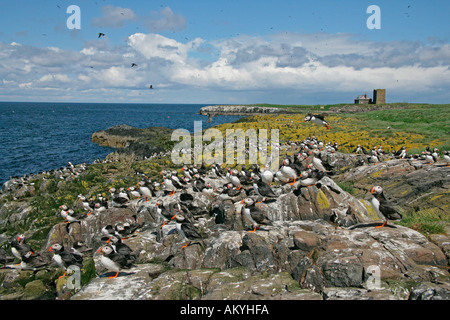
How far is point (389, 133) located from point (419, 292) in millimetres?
33763

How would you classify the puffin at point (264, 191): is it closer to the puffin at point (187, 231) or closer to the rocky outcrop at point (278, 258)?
the rocky outcrop at point (278, 258)

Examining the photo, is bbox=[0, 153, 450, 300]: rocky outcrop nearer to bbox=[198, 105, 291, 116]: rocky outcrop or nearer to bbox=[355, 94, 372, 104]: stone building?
bbox=[355, 94, 372, 104]: stone building

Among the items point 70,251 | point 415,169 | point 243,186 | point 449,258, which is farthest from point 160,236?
point 415,169

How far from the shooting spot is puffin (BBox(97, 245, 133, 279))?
10109mm

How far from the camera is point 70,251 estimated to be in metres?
12.5

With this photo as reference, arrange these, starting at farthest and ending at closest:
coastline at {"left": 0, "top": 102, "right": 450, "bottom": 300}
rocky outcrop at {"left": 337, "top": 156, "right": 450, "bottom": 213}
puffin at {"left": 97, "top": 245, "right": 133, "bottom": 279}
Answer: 1. rocky outcrop at {"left": 337, "top": 156, "right": 450, "bottom": 213}
2. puffin at {"left": 97, "top": 245, "right": 133, "bottom": 279}
3. coastline at {"left": 0, "top": 102, "right": 450, "bottom": 300}

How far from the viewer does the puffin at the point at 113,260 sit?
10.1m

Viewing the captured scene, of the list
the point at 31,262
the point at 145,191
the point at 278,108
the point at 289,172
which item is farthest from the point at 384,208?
the point at 278,108

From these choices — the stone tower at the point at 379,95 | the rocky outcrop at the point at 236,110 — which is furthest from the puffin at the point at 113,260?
the rocky outcrop at the point at 236,110

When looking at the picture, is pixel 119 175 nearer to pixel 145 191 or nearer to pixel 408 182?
pixel 145 191

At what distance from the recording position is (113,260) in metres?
10.2

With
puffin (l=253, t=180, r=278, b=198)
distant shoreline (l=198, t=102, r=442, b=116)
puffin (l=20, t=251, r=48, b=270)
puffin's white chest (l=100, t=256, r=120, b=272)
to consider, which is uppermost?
distant shoreline (l=198, t=102, r=442, b=116)

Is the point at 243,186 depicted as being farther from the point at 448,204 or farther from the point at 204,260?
the point at 448,204

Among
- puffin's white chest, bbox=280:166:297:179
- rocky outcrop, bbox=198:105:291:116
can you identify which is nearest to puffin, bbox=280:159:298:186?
puffin's white chest, bbox=280:166:297:179
